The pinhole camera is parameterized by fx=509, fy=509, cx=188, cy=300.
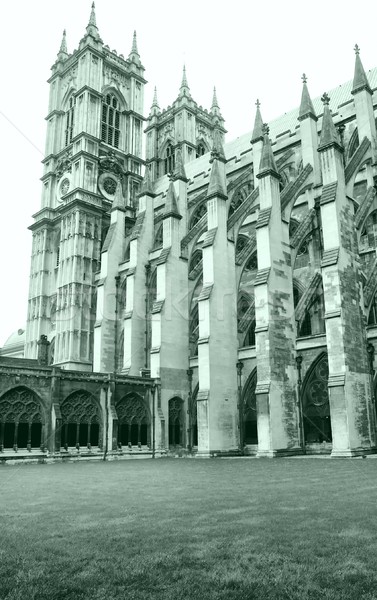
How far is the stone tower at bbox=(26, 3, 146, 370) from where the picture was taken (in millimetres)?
45250

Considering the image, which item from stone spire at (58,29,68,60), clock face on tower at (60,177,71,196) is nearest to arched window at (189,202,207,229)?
clock face on tower at (60,177,71,196)

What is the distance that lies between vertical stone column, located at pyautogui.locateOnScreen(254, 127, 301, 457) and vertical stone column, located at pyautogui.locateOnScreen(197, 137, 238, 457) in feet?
11.0

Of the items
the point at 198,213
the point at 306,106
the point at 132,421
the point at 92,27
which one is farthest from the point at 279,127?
the point at 132,421

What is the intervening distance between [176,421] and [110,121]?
35342 mm

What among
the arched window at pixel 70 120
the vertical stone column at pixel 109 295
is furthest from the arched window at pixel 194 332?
the arched window at pixel 70 120

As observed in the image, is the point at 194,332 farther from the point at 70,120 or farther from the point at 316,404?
the point at 70,120

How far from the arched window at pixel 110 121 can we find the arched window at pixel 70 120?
3.27 m

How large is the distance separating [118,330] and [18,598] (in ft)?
121

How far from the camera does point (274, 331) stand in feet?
86.3

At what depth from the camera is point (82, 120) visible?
50.7m

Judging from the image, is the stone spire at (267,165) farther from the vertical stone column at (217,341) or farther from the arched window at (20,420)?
the arched window at (20,420)

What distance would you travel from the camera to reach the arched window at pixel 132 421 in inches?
1169

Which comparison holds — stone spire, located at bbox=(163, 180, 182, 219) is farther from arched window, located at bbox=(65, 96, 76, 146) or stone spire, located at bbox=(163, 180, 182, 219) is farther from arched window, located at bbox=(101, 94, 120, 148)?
arched window, located at bbox=(65, 96, 76, 146)

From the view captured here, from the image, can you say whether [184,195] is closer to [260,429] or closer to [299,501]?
[260,429]
